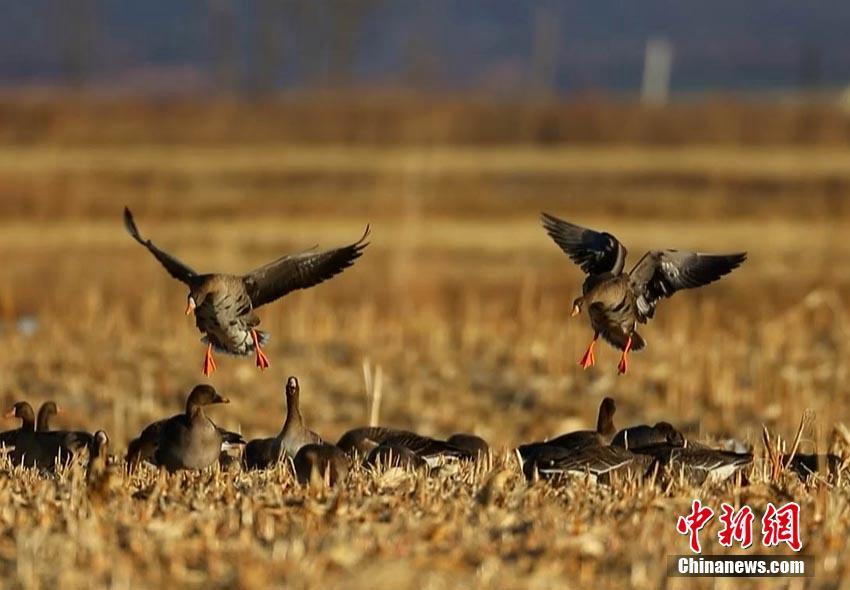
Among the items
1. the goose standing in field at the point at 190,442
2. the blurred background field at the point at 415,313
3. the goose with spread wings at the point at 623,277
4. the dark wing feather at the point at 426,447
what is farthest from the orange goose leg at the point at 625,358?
the goose standing in field at the point at 190,442

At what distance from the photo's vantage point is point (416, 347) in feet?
58.7

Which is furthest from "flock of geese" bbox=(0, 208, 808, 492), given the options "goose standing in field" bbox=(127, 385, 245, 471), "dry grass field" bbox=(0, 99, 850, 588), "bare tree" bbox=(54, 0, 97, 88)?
"bare tree" bbox=(54, 0, 97, 88)

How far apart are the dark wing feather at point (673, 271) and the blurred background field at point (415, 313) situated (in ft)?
4.22

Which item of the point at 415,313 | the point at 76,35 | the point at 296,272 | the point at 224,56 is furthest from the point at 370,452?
the point at 76,35

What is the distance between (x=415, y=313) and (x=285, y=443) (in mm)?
11734

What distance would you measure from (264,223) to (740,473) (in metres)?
26.2

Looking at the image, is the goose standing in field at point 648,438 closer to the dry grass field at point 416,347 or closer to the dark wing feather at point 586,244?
the dry grass field at point 416,347

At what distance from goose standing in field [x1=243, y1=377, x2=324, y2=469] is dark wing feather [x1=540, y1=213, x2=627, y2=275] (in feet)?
4.81

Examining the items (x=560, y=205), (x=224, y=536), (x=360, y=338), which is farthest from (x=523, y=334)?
Answer: (x=560, y=205)

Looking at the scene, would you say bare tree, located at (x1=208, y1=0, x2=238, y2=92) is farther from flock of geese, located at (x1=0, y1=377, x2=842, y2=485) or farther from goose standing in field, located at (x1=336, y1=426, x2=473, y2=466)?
flock of geese, located at (x1=0, y1=377, x2=842, y2=485)

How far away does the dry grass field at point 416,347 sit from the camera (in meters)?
6.02

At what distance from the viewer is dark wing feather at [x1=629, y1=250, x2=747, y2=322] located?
8758mm

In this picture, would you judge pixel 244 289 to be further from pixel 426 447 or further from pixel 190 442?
pixel 426 447

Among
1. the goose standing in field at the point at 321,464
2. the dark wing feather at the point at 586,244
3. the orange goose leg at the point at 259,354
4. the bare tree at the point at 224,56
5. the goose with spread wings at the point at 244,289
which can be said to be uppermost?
the bare tree at the point at 224,56
